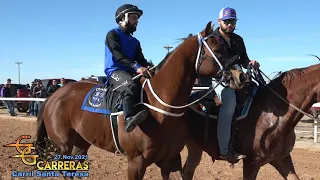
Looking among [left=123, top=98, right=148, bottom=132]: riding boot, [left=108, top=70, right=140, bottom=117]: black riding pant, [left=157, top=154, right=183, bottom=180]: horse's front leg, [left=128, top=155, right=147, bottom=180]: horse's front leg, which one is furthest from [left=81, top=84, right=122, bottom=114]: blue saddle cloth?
[left=157, top=154, right=183, bottom=180]: horse's front leg

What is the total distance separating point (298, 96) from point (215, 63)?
140 centimetres

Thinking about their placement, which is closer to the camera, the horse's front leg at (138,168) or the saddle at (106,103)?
the horse's front leg at (138,168)

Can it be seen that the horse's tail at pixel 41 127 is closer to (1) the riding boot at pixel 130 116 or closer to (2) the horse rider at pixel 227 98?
(1) the riding boot at pixel 130 116

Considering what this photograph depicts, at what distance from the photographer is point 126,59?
480 cm

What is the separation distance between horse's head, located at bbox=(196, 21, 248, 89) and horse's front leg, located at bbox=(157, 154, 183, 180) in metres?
1.28

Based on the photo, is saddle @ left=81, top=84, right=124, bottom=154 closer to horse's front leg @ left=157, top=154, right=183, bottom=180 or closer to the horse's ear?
horse's front leg @ left=157, top=154, right=183, bottom=180

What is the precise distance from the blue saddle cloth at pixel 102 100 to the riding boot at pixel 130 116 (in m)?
0.27

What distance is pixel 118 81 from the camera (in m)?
4.96

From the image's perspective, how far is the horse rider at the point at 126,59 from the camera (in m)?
4.51

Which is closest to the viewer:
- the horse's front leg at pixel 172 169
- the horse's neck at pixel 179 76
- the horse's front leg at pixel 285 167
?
the horse's neck at pixel 179 76

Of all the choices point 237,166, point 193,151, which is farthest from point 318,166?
point 193,151

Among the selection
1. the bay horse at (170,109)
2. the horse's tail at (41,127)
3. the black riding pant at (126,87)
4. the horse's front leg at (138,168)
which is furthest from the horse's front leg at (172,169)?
the horse's tail at (41,127)

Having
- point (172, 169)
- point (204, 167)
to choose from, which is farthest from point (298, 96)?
point (204, 167)

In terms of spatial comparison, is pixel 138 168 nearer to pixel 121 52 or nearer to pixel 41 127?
pixel 121 52
